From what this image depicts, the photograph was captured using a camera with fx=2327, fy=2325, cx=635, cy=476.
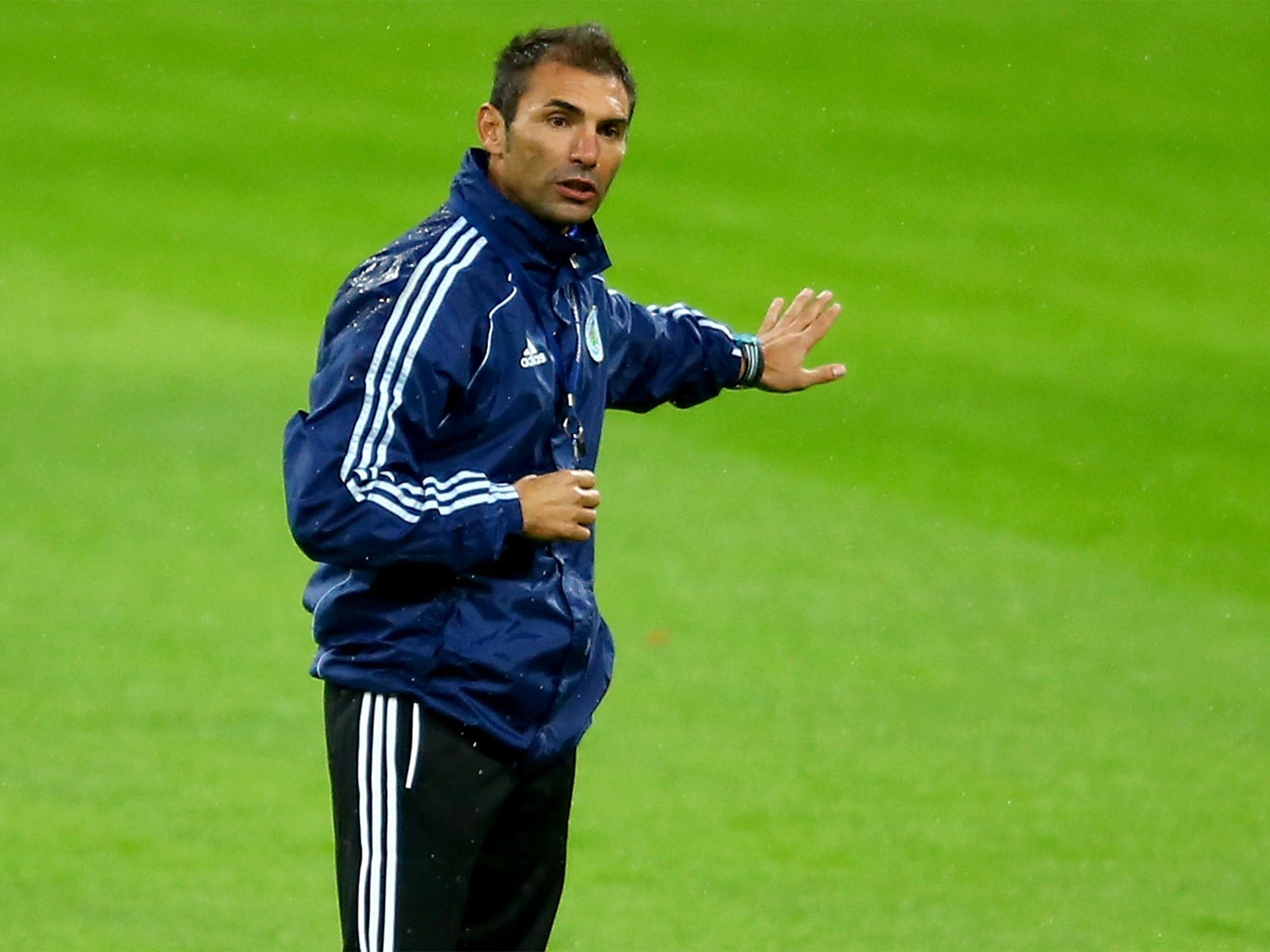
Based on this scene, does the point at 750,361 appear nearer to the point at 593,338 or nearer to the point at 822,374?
the point at 822,374

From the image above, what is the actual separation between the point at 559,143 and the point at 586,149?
0.05 m

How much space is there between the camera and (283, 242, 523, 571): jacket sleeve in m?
3.66

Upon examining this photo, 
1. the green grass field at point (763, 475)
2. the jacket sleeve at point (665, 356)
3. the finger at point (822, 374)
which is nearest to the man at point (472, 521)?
the jacket sleeve at point (665, 356)

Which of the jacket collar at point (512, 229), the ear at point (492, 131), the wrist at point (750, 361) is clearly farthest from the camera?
the wrist at point (750, 361)

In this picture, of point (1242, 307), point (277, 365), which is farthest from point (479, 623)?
point (1242, 307)

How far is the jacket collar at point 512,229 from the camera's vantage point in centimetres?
394

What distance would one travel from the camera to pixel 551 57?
4.07m

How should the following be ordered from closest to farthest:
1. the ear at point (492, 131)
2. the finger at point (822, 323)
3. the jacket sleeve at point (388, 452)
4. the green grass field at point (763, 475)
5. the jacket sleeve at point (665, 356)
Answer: the jacket sleeve at point (388, 452)
the ear at point (492, 131)
the jacket sleeve at point (665, 356)
the finger at point (822, 323)
the green grass field at point (763, 475)

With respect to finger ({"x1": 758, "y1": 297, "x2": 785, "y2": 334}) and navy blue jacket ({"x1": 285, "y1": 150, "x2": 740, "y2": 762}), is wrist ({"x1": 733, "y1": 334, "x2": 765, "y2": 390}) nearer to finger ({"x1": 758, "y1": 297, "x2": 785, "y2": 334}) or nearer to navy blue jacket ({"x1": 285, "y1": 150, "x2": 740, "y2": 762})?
finger ({"x1": 758, "y1": 297, "x2": 785, "y2": 334})

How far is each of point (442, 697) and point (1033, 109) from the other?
12239 mm

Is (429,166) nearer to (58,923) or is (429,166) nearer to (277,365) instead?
(277,365)

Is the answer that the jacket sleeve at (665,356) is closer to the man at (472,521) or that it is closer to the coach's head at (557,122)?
the man at (472,521)

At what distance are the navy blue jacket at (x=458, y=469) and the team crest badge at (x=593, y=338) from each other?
0.05 feet

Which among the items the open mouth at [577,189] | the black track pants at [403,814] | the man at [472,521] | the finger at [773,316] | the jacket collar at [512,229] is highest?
the open mouth at [577,189]
